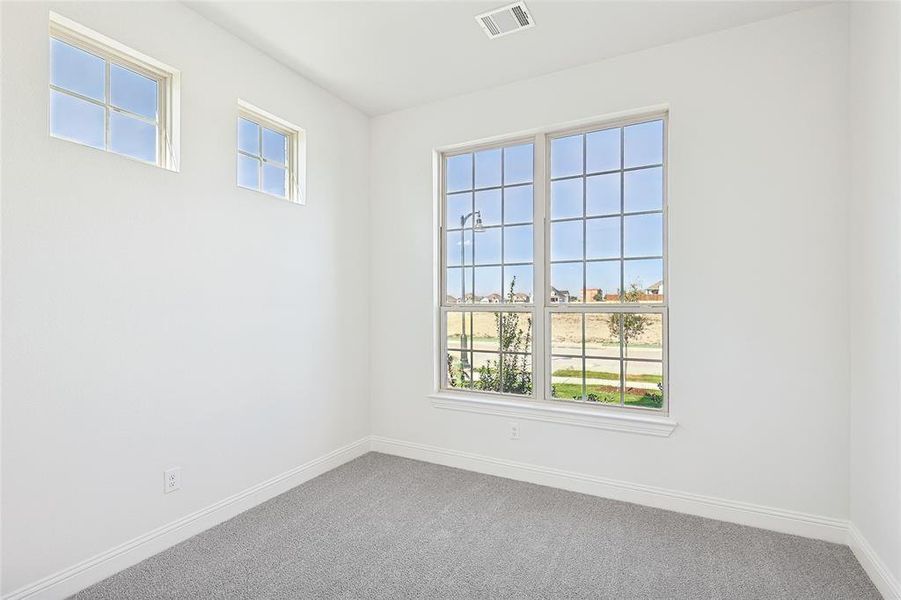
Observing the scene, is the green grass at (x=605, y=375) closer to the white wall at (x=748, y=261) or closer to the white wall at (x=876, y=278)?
the white wall at (x=748, y=261)

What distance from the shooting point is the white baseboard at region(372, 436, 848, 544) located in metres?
2.54

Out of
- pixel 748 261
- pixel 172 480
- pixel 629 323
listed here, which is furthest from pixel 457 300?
pixel 172 480

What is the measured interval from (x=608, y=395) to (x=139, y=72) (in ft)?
11.1

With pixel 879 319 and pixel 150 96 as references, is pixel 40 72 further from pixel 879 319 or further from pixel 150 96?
pixel 879 319

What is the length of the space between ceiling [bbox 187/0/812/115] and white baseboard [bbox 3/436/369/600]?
9.16 ft

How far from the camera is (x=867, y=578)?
2.16 m

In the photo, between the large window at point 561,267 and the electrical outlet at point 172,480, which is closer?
the electrical outlet at point 172,480

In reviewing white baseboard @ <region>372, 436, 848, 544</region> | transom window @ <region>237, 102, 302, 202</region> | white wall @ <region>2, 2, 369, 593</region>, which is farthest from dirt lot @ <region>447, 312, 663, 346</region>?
transom window @ <region>237, 102, 302, 202</region>

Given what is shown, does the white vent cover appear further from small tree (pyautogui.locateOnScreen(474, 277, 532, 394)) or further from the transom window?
small tree (pyautogui.locateOnScreen(474, 277, 532, 394))

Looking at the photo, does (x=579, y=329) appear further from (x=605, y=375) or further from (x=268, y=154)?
(x=268, y=154)

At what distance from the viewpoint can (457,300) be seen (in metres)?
3.82

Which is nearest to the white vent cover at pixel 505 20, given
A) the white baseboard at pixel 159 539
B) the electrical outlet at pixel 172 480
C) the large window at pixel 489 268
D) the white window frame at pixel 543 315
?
the white window frame at pixel 543 315

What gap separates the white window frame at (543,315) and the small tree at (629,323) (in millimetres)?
53

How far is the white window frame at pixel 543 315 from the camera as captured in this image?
3010 mm
